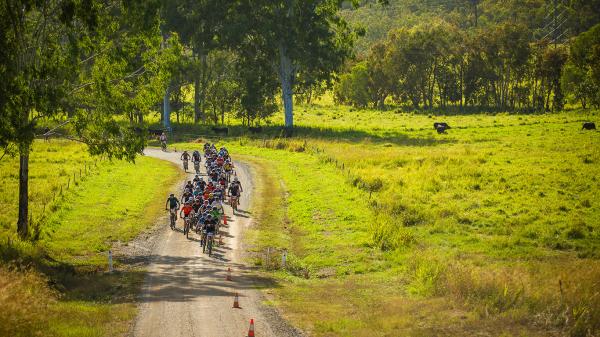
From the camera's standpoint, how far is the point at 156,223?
112 feet

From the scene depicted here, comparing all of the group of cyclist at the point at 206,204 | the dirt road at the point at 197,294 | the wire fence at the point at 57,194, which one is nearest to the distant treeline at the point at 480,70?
the wire fence at the point at 57,194

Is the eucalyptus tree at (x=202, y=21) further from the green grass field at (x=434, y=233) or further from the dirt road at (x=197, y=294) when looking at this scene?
the dirt road at (x=197, y=294)

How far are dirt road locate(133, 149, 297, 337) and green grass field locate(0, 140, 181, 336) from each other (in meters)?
0.76

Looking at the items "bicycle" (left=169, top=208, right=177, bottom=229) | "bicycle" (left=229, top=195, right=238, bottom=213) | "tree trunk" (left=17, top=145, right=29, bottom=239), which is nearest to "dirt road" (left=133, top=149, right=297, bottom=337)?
"bicycle" (left=169, top=208, right=177, bottom=229)

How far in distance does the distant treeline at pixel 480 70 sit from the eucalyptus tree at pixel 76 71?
7573 cm

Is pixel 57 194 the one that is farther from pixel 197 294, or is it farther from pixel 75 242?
pixel 197 294

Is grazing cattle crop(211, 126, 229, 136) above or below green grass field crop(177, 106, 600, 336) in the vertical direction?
above

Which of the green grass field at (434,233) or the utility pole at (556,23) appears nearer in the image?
the green grass field at (434,233)

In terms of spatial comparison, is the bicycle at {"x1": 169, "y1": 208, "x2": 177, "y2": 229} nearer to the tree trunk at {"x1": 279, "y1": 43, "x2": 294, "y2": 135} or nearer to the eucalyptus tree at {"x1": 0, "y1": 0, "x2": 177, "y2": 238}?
the eucalyptus tree at {"x1": 0, "y1": 0, "x2": 177, "y2": 238}

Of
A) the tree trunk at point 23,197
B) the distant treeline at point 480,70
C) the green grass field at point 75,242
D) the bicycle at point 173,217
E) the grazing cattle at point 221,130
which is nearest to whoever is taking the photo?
the green grass field at point 75,242

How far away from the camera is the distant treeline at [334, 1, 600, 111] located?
96.9 metres

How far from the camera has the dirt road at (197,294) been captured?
17547 millimetres

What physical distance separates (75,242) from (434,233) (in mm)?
16081

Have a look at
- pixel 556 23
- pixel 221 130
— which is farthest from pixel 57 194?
pixel 556 23
